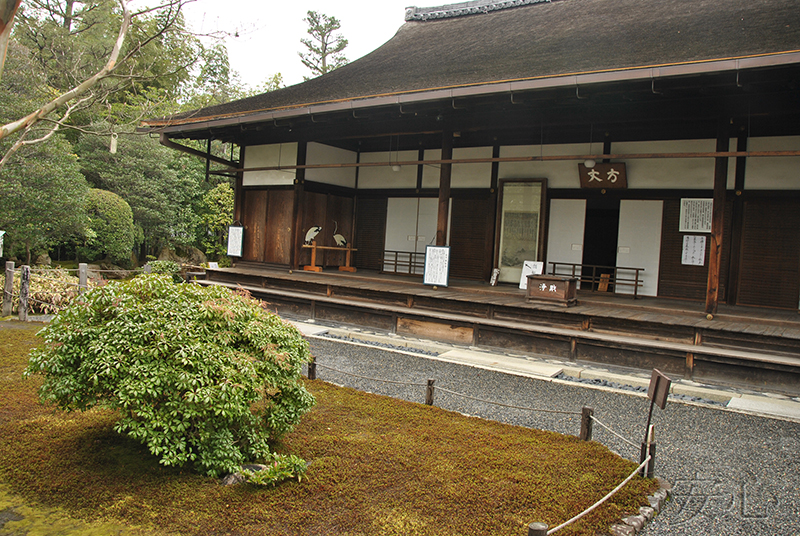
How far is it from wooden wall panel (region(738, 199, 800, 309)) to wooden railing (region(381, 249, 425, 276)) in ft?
19.8

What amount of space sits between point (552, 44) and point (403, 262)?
5426 mm

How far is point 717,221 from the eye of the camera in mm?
7176

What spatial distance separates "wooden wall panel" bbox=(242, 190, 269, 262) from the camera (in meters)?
12.6

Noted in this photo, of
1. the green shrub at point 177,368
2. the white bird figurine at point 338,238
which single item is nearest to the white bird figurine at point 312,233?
the white bird figurine at point 338,238

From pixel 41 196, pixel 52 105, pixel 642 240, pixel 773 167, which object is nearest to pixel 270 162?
pixel 41 196

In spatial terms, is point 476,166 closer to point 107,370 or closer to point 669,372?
point 669,372

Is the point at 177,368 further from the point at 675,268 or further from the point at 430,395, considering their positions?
the point at 675,268

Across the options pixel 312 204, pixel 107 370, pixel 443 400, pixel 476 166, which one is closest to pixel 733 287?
pixel 476 166

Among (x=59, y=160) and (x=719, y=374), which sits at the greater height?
(x=59, y=160)

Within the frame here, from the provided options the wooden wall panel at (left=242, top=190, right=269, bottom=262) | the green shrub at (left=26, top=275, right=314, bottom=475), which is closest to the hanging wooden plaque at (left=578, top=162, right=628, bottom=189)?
the wooden wall panel at (left=242, top=190, right=269, bottom=262)

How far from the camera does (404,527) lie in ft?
10.1

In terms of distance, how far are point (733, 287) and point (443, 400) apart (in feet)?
19.8

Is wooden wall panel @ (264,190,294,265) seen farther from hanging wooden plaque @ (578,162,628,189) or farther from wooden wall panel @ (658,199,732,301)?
wooden wall panel @ (658,199,732,301)

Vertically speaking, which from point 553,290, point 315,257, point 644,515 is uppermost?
point 315,257
